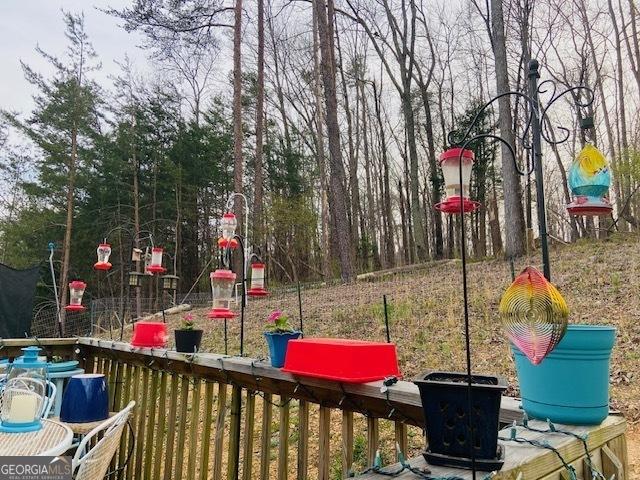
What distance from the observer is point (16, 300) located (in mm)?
4941

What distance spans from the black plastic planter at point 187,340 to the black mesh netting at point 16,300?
3.60m

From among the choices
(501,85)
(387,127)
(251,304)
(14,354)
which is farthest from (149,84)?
(14,354)

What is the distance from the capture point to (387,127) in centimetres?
1588

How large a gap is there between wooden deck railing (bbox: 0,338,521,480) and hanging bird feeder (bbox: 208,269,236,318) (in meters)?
0.40

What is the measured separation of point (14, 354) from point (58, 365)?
24.8 inches

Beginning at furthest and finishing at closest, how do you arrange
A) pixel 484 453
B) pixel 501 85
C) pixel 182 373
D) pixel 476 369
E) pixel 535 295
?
pixel 501 85 < pixel 476 369 < pixel 182 373 < pixel 535 295 < pixel 484 453

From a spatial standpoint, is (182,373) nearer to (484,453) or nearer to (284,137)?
(484,453)

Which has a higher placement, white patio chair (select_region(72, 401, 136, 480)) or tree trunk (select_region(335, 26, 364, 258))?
tree trunk (select_region(335, 26, 364, 258))

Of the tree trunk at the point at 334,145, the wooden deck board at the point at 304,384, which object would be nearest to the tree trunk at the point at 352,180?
the tree trunk at the point at 334,145

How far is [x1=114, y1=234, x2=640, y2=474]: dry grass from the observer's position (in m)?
3.44

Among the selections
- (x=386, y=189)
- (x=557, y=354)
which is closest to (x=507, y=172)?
(x=557, y=354)

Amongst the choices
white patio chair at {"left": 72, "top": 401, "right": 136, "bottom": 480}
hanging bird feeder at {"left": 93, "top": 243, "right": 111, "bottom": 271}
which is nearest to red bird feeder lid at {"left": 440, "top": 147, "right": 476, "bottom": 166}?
white patio chair at {"left": 72, "top": 401, "right": 136, "bottom": 480}

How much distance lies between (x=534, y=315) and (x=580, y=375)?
7.0 inches

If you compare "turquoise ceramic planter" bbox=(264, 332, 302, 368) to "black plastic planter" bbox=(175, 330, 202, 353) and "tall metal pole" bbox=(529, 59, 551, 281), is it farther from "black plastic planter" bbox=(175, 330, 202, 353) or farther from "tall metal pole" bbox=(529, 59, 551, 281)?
"tall metal pole" bbox=(529, 59, 551, 281)
